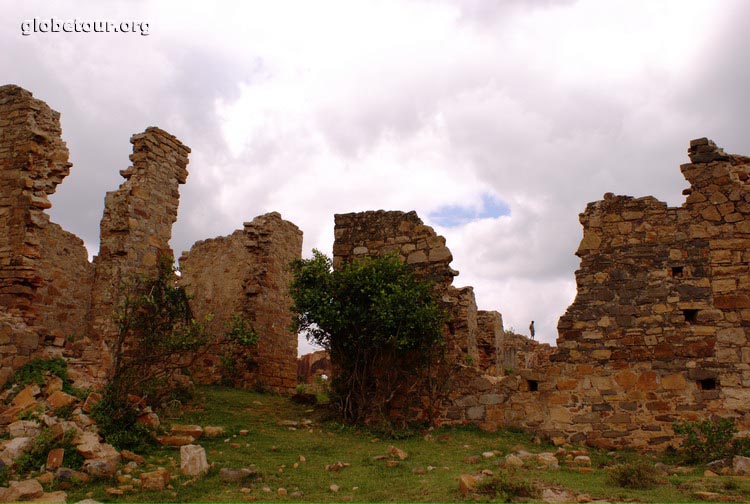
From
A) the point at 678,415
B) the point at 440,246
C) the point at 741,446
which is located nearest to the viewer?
the point at 741,446

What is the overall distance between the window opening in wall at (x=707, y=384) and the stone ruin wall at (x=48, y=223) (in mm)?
9820

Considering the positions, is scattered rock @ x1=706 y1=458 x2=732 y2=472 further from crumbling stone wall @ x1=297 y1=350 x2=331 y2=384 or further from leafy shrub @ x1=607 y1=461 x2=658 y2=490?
crumbling stone wall @ x1=297 y1=350 x2=331 y2=384

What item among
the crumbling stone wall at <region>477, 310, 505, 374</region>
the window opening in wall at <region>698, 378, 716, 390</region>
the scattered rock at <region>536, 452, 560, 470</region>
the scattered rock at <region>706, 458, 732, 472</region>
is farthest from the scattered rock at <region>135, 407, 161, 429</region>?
the window opening in wall at <region>698, 378, 716, 390</region>

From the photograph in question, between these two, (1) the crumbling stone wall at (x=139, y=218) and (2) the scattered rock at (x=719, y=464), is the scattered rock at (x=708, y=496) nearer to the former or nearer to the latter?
(2) the scattered rock at (x=719, y=464)

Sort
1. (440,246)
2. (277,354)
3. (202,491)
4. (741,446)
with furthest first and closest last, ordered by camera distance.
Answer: (277,354) → (440,246) → (741,446) → (202,491)

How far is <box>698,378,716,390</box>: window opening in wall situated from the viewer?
32.3 ft

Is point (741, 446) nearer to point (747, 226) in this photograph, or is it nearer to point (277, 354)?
point (747, 226)

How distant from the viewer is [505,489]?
252 inches

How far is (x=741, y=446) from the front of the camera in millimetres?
9008

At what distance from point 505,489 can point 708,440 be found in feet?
15.0

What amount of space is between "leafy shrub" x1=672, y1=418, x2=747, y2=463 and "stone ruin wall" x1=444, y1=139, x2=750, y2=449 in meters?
0.24

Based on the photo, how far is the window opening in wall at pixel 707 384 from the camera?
32.3ft

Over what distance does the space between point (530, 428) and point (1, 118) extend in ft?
36.5

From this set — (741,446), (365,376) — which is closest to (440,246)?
(365,376)
